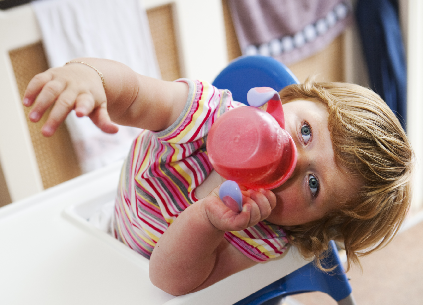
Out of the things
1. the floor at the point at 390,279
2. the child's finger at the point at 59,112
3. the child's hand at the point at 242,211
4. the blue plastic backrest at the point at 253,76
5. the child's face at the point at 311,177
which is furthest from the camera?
the floor at the point at 390,279

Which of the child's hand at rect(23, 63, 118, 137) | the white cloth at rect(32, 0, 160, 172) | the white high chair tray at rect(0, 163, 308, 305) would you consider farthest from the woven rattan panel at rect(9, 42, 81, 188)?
the child's hand at rect(23, 63, 118, 137)

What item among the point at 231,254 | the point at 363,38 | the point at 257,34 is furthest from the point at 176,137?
the point at 363,38

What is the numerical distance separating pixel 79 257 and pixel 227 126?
1.06 feet

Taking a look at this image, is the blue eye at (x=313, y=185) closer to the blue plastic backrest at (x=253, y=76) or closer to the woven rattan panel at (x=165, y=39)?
the blue plastic backrest at (x=253, y=76)

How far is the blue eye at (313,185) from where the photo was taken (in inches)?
24.8

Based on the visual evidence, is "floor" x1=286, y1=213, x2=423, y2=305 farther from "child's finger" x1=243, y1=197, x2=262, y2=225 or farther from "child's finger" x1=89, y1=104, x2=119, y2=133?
"child's finger" x1=89, y1=104, x2=119, y2=133

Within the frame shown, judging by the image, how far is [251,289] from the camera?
24.5 inches

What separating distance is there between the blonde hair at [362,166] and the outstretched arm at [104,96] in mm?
221

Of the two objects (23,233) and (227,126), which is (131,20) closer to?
(23,233)

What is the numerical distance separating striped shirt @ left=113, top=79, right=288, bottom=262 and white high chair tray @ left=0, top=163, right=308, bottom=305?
0.13 ft

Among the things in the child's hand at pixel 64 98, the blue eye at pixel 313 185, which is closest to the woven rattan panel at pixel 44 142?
the child's hand at pixel 64 98

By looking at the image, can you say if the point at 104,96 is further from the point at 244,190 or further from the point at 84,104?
the point at 244,190

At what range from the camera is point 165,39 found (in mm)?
Answer: 1242

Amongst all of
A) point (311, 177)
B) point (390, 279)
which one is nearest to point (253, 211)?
point (311, 177)
